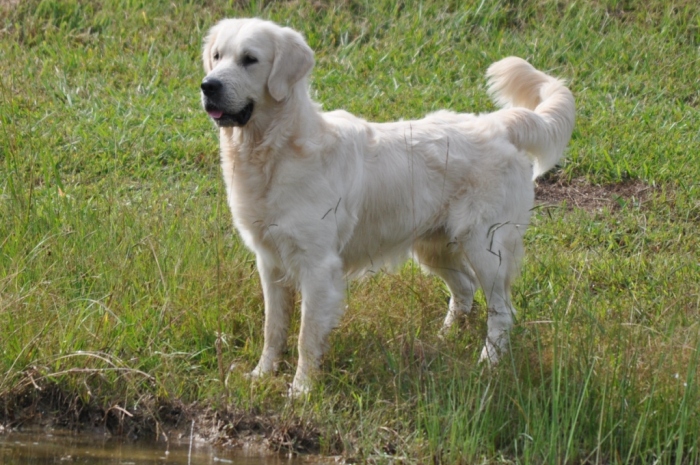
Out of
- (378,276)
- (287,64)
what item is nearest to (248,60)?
(287,64)

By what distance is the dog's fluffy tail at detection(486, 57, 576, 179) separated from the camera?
573 centimetres

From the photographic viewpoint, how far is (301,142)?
16.5 feet

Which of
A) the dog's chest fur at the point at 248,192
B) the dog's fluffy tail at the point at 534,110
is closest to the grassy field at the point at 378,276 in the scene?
the dog's chest fur at the point at 248,192

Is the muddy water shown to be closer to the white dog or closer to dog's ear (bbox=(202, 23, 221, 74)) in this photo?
the white dog

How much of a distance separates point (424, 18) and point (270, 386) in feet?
21.1

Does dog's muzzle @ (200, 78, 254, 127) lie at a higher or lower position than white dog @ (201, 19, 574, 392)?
higher

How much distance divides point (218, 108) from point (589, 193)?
382 cm

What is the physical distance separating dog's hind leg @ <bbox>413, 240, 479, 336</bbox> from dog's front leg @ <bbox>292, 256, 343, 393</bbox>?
0.87 m

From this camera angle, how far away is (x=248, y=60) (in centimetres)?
495

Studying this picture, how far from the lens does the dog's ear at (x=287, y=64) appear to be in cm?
497

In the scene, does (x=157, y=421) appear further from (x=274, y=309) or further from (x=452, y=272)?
(x=452, y=272)

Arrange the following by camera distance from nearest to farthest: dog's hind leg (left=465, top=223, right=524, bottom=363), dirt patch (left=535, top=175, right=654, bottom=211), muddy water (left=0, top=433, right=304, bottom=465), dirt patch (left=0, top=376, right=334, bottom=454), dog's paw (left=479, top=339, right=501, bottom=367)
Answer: muddy water (left=0, top=433, right=304, bottom=465) → dirt patch (left=0, top=376, right=334, bottom=454) → dog's paw (left=479, top=339, right=501, bottom=367) → dog's hind leg (left=465, top=223, right=524, bottom=363) → dirt patch (left=535, top=175, right=654, bottom=211)

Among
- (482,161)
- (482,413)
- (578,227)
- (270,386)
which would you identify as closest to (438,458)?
(482,413)

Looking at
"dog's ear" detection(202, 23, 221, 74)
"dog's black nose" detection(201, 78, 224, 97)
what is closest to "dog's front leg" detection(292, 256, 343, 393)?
"dog's black nose" detection(201, 78, 224, 97)
